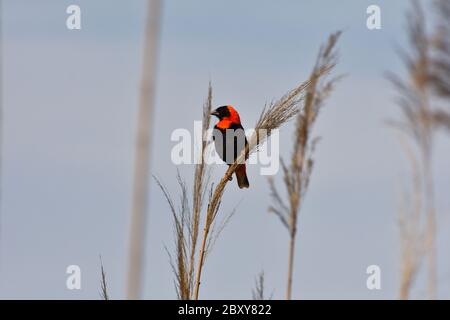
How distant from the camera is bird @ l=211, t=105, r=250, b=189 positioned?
4410 mm

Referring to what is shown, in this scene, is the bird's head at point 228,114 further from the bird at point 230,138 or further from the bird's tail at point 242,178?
the bird's tail at point 242,178

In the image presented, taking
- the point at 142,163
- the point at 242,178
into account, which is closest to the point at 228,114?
the point at 242,178

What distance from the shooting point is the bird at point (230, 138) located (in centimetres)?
441

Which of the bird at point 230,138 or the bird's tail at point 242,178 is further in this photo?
the bird's tail at point 242,178

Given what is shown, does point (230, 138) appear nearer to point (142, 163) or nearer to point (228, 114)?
point (228, 114)

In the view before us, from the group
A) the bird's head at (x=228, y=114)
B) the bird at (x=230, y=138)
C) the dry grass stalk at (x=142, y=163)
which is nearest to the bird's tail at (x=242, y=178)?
the bird at (x=230, y=138)

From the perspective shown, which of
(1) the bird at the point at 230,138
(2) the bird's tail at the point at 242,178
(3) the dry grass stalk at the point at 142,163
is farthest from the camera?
(2) the bird's tail at the point at 242,178

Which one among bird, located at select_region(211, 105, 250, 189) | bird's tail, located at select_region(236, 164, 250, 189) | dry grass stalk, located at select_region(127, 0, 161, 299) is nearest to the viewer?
dry grass stalk, located at select_region(127, 0, 161, 299)

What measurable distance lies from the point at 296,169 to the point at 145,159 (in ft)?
8.31

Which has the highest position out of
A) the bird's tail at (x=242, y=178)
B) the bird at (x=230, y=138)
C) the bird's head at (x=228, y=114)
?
the bird's head at (x=228, y=114)

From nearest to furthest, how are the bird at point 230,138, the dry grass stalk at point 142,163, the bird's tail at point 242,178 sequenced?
the dry grass stalk at point 142,163 < the bird at point 230,138 < the bird's tail at point 242,178

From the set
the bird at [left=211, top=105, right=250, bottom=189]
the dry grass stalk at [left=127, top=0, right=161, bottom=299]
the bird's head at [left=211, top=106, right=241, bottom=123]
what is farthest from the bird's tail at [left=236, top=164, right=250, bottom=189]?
the dry grass stalk at [left=127, top=0, right=161, bottom=299]

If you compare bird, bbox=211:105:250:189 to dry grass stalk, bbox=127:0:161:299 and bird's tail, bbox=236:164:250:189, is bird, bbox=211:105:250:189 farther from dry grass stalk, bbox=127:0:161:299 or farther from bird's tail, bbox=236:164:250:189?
dry grass stalk, bbox=127:0:161:299

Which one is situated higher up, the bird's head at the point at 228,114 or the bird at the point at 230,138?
the bird's head at the point at 228,114
